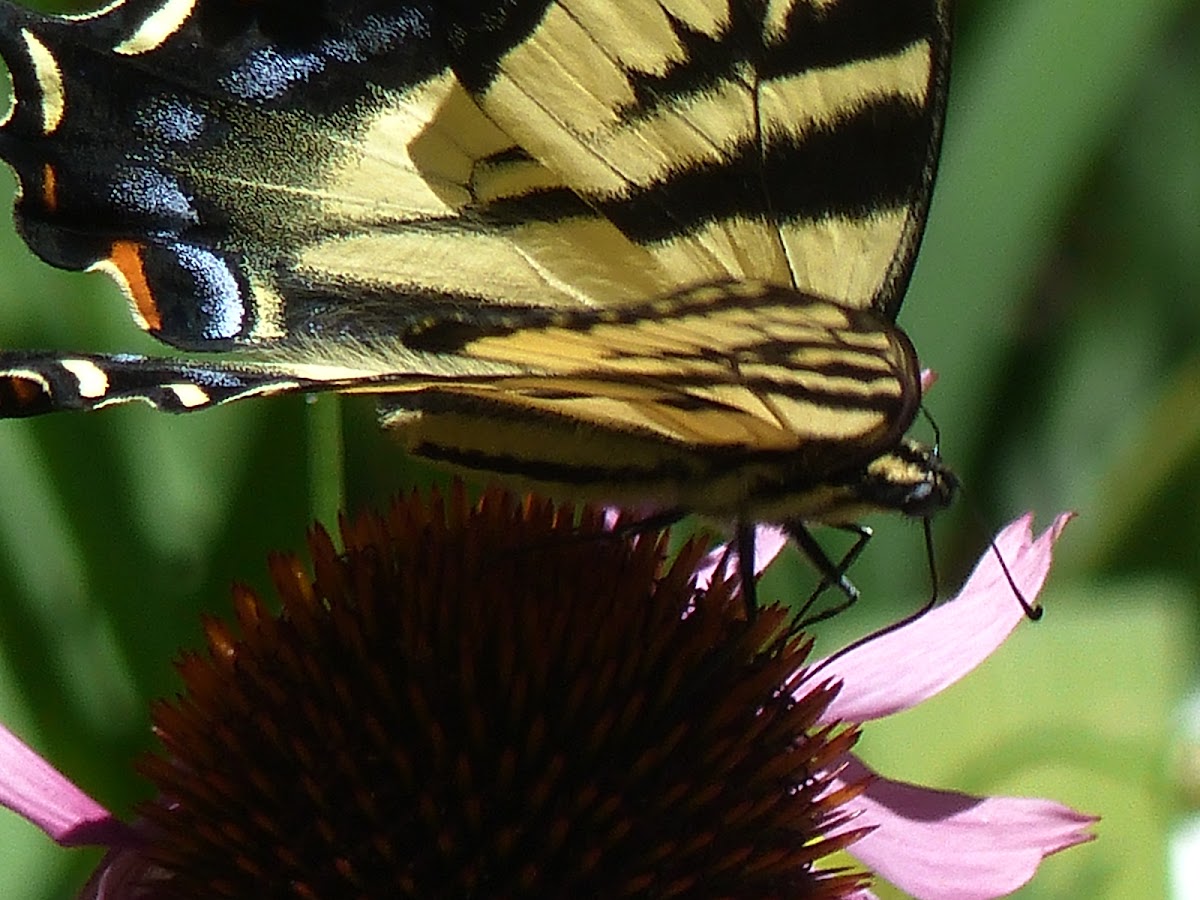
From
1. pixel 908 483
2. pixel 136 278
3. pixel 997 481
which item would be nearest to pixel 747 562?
pixel 908 483

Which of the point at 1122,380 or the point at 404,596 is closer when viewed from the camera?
the point at 404,596

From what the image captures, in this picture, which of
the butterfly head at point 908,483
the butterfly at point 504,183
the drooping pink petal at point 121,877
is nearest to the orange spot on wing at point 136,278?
the butterfly at point 504,183

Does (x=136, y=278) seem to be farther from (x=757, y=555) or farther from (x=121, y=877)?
(x=757, y=555)

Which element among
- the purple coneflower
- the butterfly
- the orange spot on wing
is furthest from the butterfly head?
the orange spot on wing

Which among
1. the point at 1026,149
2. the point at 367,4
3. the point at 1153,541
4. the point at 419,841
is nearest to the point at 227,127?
the point at 367,4

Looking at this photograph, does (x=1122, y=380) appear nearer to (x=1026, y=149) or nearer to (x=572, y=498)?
(x=1026, y=149)

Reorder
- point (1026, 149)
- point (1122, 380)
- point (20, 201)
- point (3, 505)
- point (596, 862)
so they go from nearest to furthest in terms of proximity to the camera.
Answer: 1. point (596, 862)
2. point (20, 201)
3. point (3, 505)
4. point (1026, 149)
5. point (1122, 380)

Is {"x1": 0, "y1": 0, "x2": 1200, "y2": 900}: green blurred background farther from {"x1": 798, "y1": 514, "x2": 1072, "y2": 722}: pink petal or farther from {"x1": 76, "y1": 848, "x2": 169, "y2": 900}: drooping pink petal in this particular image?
{"x1": 76, "y1": 848, "x2": 169, "y2": 900}: drooping pink petal
